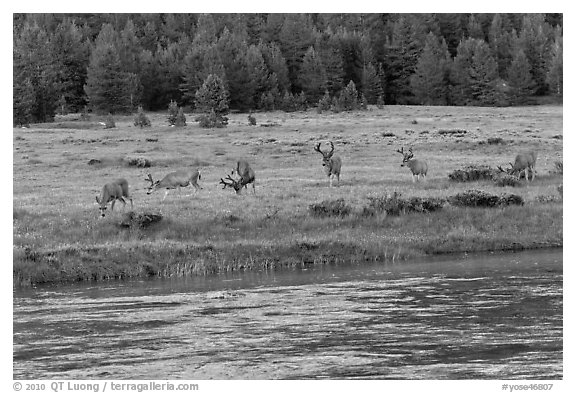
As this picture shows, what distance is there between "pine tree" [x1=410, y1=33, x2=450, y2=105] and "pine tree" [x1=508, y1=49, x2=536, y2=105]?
18.7 feet

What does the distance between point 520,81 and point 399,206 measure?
53.3 meters

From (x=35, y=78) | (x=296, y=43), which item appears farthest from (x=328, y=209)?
(x=296, y=43)

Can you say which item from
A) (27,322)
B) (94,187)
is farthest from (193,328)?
(94,187)

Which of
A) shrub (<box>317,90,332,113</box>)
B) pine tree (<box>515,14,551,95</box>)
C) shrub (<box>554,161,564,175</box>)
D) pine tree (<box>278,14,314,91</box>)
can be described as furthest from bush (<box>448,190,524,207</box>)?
pine tree (<box>278,14,314,91</box>)

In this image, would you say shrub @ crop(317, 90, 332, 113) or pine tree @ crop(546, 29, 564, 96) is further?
shrub @ crop(317, 90, 332, 113)

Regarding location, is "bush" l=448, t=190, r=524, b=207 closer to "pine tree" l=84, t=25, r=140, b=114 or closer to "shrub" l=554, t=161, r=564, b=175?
"shrub" l=554, t=161, r=564, b=175

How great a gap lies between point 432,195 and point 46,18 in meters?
68.1

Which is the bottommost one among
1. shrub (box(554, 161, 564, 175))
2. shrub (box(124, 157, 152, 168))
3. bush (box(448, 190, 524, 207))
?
bush (box(448, 190, 524, 207))

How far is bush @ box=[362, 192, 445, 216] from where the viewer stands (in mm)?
32594

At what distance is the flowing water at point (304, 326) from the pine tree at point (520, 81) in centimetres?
5768

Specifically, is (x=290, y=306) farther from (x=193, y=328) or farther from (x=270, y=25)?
(x=270, y=25)

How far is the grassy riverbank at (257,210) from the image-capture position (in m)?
28.1

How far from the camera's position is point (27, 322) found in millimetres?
19422

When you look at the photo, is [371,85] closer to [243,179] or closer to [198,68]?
[198,68]
